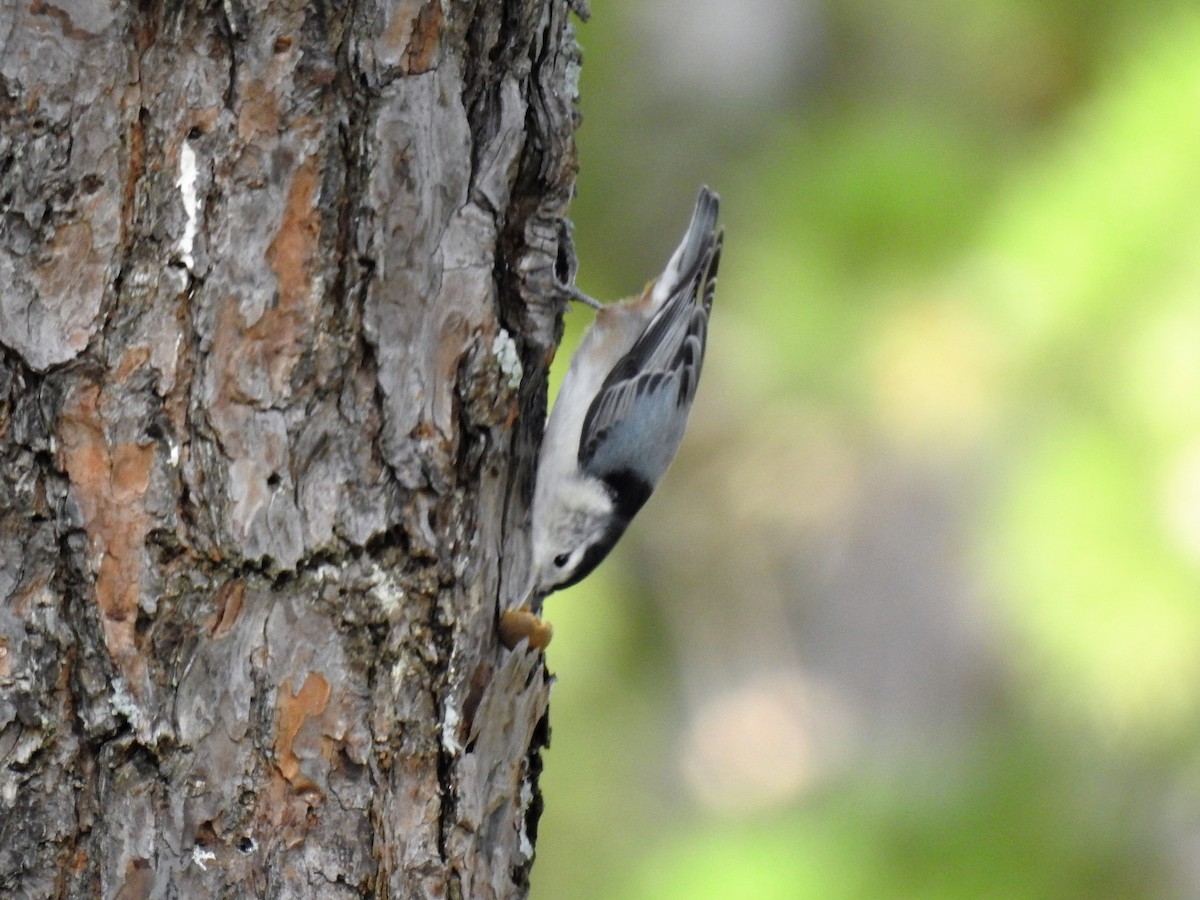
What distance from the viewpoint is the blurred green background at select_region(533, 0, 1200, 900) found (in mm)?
2010

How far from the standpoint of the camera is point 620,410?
87.1 inches

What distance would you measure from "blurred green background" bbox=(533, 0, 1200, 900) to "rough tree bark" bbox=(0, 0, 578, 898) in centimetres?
116

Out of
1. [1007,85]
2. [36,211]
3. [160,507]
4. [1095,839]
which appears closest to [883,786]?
[1095,839]

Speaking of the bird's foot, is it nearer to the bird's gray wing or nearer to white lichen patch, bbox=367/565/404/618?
white lichen patch, bbox=367/565/404/618

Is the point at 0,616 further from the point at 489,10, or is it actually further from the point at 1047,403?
the point at 1047,403

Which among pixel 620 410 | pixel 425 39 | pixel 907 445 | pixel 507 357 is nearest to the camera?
pixel 425 39

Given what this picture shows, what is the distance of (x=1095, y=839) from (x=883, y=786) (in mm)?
431

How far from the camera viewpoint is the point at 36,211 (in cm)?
112

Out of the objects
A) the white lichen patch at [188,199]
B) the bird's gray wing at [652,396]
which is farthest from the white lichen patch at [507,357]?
the bird's gray wing at [652,396]

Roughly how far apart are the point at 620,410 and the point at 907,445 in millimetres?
696

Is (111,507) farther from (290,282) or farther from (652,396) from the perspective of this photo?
(652,396)

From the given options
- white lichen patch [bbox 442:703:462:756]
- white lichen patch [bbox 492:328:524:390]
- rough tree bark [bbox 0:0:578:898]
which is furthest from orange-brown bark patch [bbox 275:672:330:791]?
Answer: white lichen patch [bbox 492:328:524:390]

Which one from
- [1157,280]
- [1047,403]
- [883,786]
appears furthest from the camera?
[883,786]

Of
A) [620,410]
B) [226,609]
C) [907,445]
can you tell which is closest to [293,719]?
[226,609]
